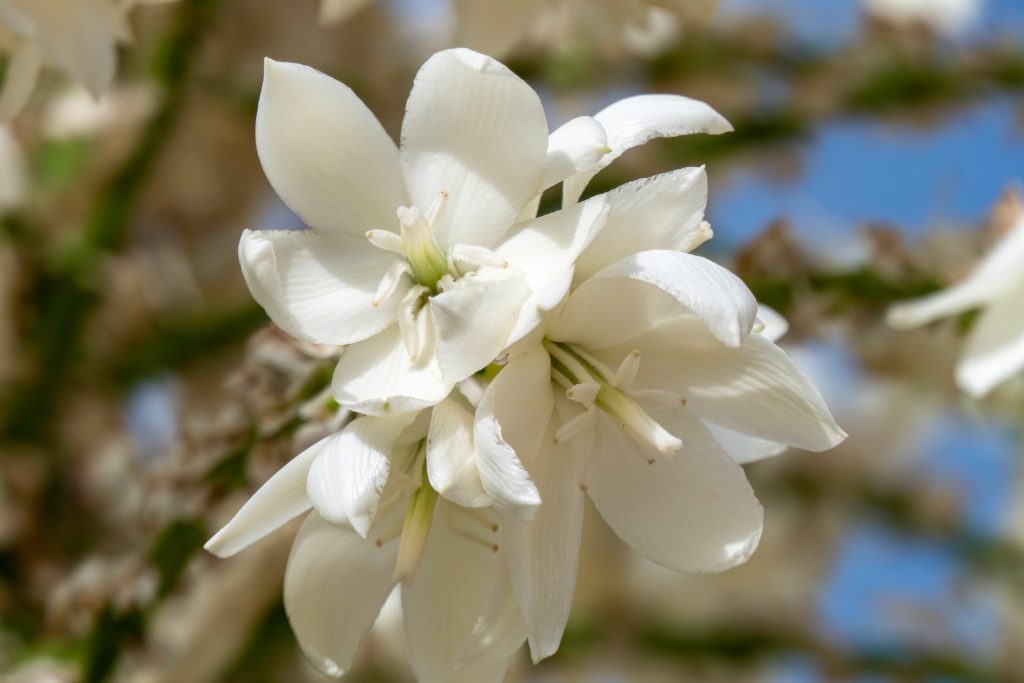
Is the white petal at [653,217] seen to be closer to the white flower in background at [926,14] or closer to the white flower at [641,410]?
the white flower at [641,410]

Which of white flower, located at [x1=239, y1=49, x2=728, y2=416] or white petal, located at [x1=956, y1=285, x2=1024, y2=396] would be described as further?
white petal, located at [x1=956, y1=285, x2=1024, y2=396]

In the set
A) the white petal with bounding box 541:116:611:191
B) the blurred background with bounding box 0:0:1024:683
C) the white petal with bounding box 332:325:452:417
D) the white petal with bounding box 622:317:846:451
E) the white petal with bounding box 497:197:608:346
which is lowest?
the blurred background with bounding box 0:0:1024:683

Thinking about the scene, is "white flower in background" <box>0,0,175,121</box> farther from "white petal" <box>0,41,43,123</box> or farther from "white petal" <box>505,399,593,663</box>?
"white petal" <box>505,399,593,663</box>

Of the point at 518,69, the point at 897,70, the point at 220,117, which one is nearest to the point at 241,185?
the point at 220,117

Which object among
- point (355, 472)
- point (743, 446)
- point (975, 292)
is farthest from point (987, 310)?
point (355, 472)

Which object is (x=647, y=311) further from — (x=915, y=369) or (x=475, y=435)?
(x=915, y=369)

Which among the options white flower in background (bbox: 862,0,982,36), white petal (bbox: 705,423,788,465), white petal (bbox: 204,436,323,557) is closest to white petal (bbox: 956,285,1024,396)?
white petal (bbox: 705,423,788,465)

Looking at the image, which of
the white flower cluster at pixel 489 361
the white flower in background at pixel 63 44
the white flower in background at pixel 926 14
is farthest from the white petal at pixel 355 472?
the white flower in background at pixel 926 14
